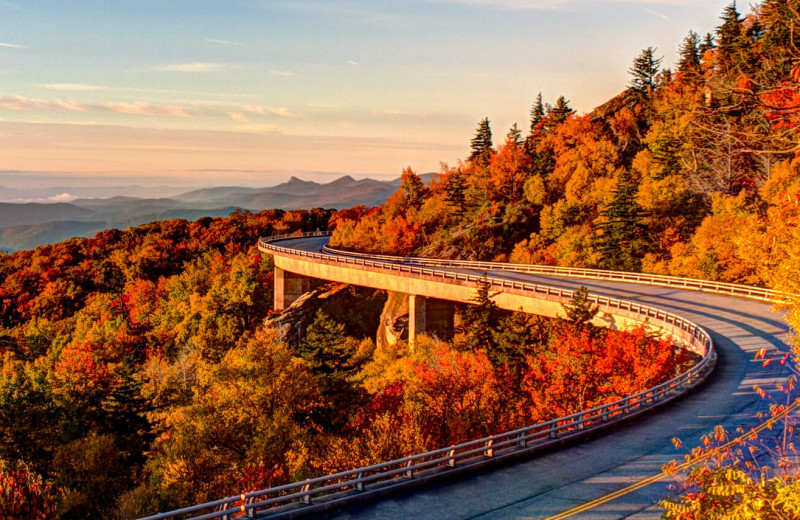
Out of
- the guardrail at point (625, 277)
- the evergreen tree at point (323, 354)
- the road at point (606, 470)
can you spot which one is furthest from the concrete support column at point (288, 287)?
the road at point (606, 470)

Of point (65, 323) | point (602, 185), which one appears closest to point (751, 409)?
point (602, 185)

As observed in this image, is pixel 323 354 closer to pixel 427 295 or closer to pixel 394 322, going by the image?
pixel 427 295

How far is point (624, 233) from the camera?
203ft

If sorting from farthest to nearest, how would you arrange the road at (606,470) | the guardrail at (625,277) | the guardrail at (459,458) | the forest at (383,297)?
the guardrail at (625,277)
the forest at (383,297)
the road at (606,470)
the guardrail at (459,458)

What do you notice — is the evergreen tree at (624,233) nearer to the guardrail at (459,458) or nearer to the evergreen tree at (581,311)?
the guardrail at (459,458)

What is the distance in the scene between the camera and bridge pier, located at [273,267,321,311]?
78125 mm

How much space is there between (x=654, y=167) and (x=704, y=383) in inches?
2075

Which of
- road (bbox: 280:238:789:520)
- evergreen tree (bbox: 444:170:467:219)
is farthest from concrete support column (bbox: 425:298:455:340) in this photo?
road (bbox: 280:238:789:520)

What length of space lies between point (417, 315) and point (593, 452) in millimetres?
38530

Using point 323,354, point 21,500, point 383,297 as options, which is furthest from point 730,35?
point 21,500

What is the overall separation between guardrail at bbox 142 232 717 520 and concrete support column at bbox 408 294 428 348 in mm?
17679

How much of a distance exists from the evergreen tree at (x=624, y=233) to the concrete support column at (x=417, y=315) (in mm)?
20368

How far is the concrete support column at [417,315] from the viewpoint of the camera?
56.8 metres

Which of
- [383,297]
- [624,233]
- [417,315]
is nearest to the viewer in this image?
[417,315]
